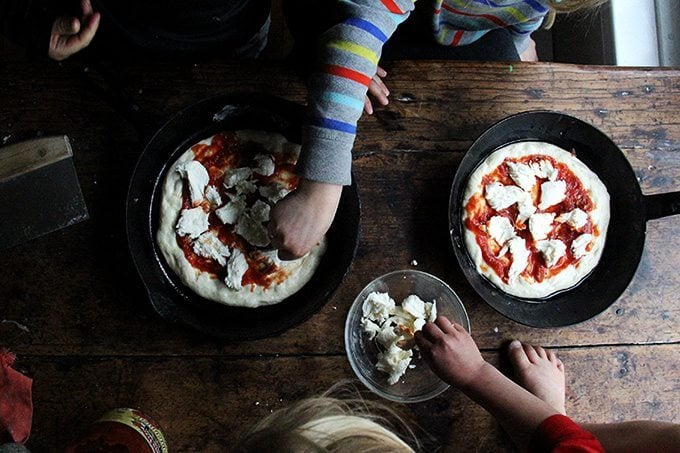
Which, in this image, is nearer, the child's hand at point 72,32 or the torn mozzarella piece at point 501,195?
the child's hand at point 72,32

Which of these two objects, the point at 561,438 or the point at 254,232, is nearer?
the point at 561,438

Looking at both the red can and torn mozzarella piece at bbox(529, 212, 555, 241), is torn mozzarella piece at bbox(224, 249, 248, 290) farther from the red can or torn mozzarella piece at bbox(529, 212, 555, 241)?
torn mozzarella piece at bbox(529, 212, 555, 241)

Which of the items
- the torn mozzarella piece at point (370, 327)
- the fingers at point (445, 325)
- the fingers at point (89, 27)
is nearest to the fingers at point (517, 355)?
the fingers at point (445, 325)

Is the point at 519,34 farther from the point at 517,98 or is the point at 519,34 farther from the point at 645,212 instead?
the point at 645,212

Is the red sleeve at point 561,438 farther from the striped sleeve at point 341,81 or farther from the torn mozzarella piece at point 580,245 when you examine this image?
the striped sleeve at point 341,81

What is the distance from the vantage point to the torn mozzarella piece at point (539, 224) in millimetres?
1106

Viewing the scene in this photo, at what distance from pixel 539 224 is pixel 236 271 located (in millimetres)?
541

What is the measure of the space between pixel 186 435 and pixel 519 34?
3.34ft

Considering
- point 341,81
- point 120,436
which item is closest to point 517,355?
point 341,81

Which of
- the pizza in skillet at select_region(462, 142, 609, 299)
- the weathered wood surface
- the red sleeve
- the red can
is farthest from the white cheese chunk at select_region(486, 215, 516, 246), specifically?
the red can

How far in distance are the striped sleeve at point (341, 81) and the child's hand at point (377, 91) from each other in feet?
0.57

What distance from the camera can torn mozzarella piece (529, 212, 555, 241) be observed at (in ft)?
3.63

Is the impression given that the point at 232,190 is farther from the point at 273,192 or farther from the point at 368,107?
the point at 368,107

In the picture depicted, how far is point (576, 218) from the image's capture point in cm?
112
